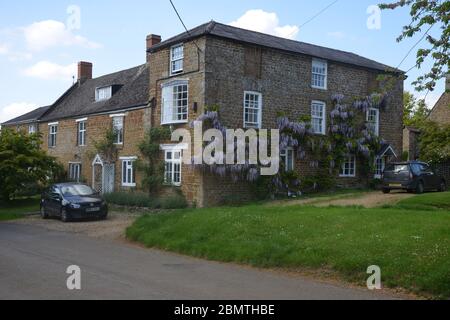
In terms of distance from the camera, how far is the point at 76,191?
75.8 ft

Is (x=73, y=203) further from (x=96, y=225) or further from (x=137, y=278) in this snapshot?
(x=137, y=278)

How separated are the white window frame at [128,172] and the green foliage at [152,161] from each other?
127 centimetres

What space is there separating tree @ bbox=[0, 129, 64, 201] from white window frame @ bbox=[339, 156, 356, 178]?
17255mm

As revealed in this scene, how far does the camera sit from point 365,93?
3122cm

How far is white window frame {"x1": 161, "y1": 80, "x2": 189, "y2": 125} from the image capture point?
2553 centimetres

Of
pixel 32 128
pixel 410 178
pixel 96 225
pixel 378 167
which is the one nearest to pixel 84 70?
pixel 32 128

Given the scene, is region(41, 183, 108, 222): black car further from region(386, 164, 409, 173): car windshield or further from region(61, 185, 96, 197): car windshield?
region(386, 164, 409, 173): car windshield

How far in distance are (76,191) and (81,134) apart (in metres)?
12.7

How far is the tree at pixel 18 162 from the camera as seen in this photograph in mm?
28781

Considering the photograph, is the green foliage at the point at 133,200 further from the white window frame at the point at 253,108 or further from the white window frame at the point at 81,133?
the white window frame at the point at 81,133

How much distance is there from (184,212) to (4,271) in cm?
803

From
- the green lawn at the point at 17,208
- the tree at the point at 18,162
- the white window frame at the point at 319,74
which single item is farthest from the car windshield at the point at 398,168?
the tree at the point at 18,162
